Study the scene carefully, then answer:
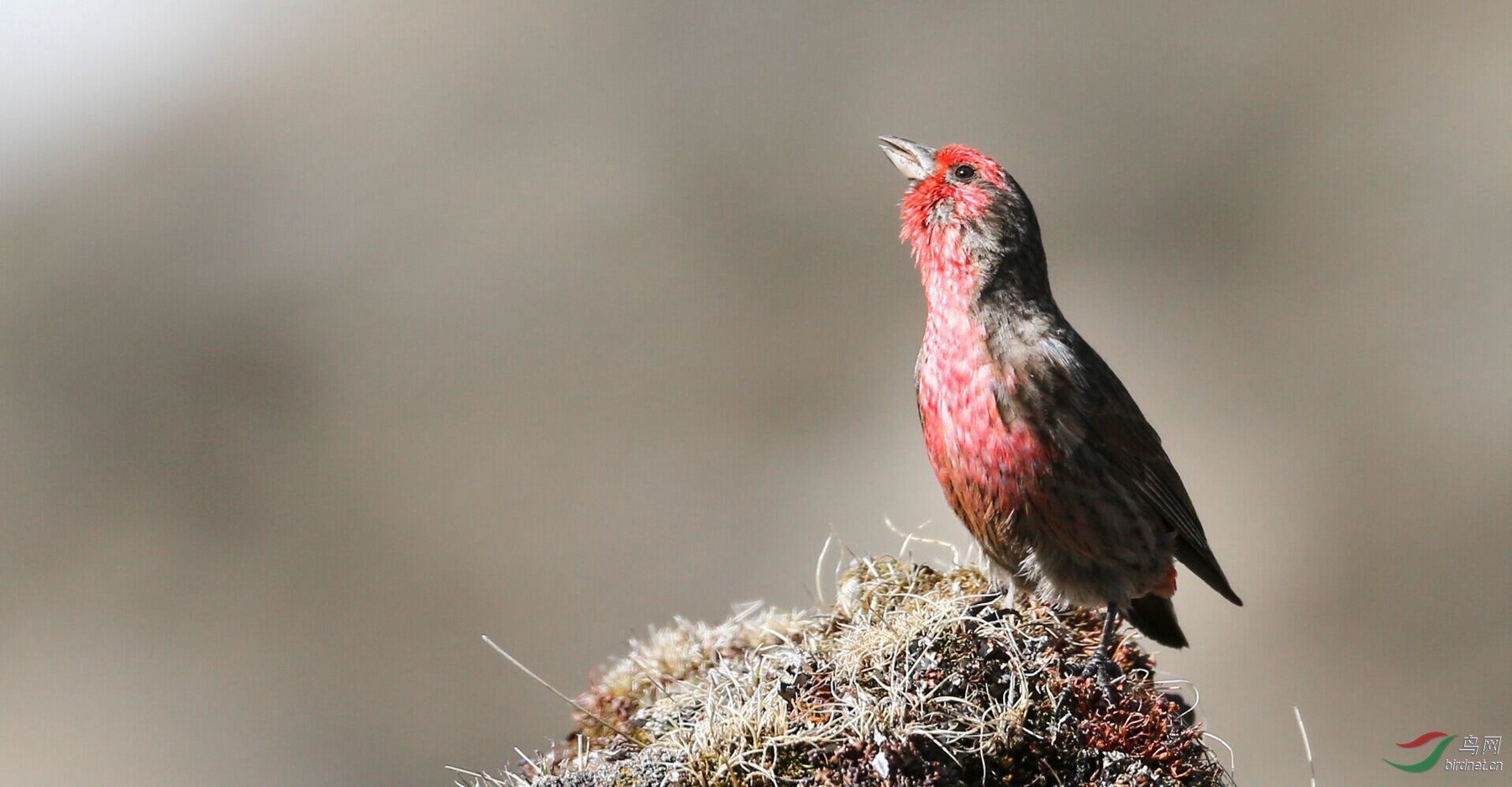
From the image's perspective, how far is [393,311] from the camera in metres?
14.8

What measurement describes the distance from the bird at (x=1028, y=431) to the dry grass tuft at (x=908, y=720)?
742 millimetres

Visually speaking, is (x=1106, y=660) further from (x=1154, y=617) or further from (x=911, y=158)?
(x=911, y=158)

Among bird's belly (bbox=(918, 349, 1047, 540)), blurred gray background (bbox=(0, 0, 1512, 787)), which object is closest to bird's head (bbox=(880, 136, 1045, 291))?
bird's belly (bbox=(918, 349, 1047, 540))

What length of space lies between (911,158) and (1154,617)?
2.24 meters

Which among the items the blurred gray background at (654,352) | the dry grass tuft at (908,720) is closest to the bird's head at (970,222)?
the dry grass tuft at (908,720)

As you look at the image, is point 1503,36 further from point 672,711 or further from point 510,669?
point 672,711

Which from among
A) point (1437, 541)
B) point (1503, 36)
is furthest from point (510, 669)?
point (1503, 36)

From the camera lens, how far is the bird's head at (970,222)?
532 cm

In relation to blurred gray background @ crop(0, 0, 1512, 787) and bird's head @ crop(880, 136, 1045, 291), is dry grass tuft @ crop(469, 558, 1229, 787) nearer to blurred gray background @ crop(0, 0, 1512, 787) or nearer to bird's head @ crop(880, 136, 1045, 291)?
bird's head @ crop(880, 136, 1045, 291)

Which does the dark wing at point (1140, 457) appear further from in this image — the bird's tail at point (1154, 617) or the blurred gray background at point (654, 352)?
the blurred gray background at point (654, 352)

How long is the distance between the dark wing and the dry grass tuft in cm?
120

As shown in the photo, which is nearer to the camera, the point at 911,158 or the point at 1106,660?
the point at 1106,660

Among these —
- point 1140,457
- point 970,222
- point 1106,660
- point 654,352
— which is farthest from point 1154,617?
point 654,352

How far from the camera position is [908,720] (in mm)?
3469
